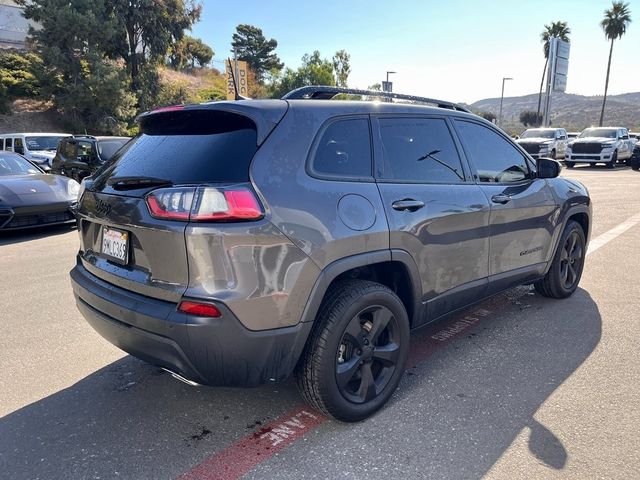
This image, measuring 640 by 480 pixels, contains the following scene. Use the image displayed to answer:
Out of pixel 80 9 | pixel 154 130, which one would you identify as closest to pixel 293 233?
pixel 154 130

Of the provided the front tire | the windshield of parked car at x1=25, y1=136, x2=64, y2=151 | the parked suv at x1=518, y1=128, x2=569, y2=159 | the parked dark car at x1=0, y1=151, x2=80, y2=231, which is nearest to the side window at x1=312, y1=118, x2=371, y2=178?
the front tire

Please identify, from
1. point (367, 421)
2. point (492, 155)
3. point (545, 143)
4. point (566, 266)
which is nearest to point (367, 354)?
point (367, 421)

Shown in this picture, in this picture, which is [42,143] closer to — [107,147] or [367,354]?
[107,147]

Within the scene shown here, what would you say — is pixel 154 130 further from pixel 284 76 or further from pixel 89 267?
pixel 284 76

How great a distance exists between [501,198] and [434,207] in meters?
0.91

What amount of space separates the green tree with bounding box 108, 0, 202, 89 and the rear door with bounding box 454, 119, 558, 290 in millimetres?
32492

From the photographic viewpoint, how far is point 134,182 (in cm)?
263

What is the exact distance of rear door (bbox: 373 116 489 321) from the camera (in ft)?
9.70

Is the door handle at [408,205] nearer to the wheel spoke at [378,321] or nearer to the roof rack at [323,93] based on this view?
the wheel spoke at [378,321]

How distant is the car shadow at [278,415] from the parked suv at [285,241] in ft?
0.98

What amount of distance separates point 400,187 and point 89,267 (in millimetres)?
1896

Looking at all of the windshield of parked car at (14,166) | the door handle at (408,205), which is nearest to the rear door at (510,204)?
the door handle at (408,205)

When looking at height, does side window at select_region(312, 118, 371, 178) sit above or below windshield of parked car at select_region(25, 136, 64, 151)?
above

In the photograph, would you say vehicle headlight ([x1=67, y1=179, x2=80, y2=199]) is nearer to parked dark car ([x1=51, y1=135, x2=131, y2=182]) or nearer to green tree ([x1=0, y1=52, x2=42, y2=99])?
parked dark car ([x1=51, y1=135, x2=131, y2=182])
